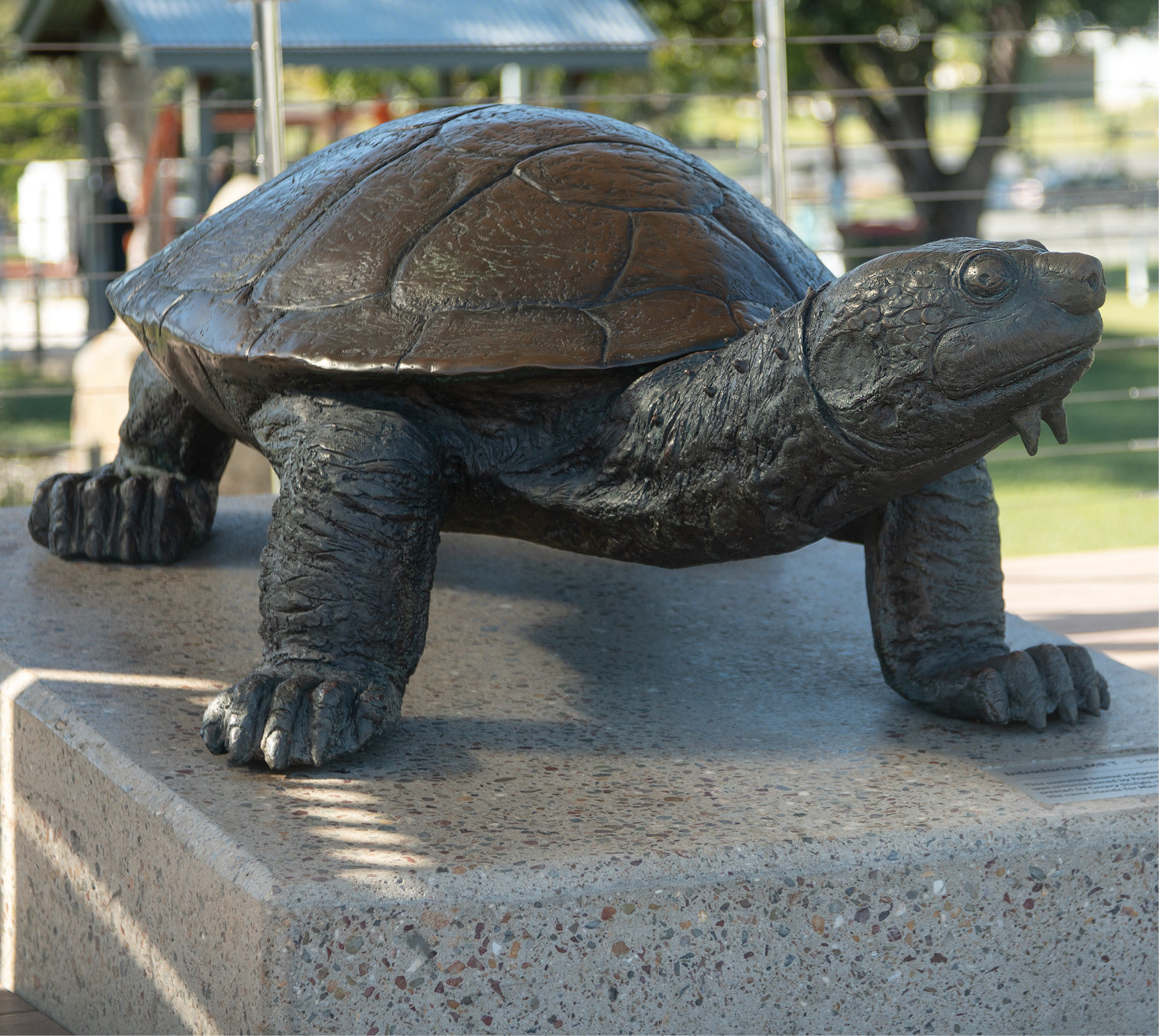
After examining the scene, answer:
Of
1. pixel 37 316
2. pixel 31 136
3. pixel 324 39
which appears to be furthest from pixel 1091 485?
pixel 31 136

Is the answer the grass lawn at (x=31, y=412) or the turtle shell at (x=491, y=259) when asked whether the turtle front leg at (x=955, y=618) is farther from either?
the grass lawn at (x=31, y=412)

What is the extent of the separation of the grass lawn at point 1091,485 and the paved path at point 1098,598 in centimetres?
129

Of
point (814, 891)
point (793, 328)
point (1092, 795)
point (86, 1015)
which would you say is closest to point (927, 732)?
point (1092, 795)

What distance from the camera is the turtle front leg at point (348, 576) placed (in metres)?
1.99

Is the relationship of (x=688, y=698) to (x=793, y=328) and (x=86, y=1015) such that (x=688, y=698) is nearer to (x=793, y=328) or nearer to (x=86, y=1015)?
(x=793, y=328)

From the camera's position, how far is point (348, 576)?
204 centimetres

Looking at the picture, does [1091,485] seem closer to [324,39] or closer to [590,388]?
[324,39]

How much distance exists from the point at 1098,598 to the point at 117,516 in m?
3.04

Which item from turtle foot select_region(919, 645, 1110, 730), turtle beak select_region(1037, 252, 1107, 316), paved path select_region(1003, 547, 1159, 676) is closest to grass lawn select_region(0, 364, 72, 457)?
paved path select_region(1003, 547, 1159, 676)

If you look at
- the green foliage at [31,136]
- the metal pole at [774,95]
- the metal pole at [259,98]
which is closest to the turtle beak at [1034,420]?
the metal pole at [774,95]

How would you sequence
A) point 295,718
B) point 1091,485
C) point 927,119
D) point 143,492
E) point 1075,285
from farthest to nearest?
point 927,119, point 1091,485, point 143,492, point 295,718, point 1075,285

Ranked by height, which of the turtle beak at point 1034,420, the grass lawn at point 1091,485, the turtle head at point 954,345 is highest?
the turtle head at point 954,345

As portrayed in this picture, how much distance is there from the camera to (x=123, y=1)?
10070 millimetres

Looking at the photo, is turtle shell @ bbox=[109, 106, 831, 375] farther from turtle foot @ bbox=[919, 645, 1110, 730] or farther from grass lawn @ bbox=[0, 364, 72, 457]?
grass lawn @ bbox=[0, 364, 72, 457]
